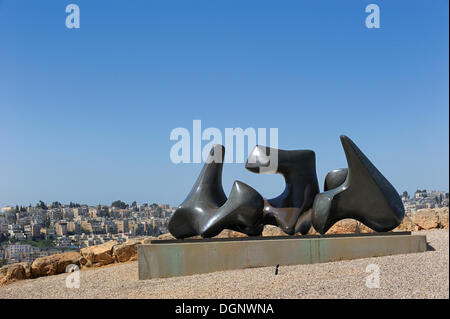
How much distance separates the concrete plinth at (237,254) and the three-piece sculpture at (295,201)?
0.80 m

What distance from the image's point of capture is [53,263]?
13.8 m

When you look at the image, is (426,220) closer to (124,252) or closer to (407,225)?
(407,225)

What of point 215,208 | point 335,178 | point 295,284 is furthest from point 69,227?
point 295,284

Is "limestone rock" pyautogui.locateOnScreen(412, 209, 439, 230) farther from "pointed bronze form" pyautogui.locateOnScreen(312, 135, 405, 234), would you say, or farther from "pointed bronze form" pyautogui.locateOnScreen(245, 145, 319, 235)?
"pointed bronze form" pyautogui.locateOnScreen(245, 145, 319, 235)

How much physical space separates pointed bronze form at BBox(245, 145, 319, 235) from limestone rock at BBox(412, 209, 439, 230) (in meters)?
6.75

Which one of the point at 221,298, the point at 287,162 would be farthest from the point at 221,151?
the point at 221,298

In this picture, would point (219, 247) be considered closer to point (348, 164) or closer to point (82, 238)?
point (348, 164)

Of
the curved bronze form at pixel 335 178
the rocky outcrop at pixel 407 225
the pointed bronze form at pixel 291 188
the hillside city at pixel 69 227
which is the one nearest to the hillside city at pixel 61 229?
the hillside city at pixel 69 227

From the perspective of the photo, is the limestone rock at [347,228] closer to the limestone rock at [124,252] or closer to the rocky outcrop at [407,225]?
the rocky outcrop at [407,225]

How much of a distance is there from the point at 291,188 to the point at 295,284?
4208 mm

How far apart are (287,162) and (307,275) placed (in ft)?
12.3

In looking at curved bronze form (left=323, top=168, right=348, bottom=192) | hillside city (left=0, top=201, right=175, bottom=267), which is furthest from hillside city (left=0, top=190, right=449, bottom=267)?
curved bronze form (left=323, top=168, right=348, bottom=192)

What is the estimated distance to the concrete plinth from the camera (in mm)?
10352
